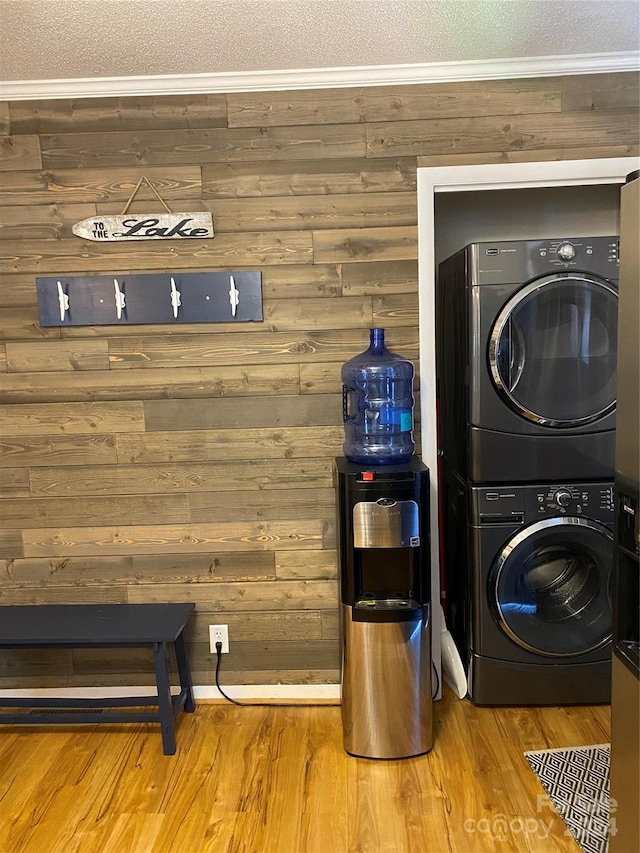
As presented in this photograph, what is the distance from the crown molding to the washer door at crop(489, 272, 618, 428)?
0.80 metres

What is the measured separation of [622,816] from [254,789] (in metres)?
1.18

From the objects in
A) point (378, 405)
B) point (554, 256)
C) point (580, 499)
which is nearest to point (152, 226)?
point (378, 405)

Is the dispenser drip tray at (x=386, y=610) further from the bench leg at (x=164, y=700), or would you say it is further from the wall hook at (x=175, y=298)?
the wall hook at (x=175, y=298)

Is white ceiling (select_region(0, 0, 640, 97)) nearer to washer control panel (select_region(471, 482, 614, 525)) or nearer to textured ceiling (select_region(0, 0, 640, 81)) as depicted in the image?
textured ceiling (select_region(0, 0, 640, 81))

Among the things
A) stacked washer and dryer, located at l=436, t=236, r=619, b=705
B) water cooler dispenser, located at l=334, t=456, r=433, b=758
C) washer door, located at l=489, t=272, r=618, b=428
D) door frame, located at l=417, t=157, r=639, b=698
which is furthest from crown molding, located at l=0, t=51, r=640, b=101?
water cooler dispenser, located at l=334, t=456, r=433, b=758

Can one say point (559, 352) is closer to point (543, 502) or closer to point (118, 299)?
point (543, 502)

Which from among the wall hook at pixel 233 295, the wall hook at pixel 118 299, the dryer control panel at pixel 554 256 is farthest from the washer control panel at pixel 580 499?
the wall hook at pixel 118 299

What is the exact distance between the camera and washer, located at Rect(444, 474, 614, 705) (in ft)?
8.40

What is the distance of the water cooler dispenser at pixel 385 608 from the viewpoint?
2.28 meters

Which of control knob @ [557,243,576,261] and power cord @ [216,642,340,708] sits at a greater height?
control knob @ [557,243,576,261]

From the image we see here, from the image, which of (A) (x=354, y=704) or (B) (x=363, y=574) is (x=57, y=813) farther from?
(B) (x=363, y=574)

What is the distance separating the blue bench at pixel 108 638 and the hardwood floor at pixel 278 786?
0.34ft

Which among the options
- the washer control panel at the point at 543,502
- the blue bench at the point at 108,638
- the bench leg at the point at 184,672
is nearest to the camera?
the blue bench at the point at 108,638

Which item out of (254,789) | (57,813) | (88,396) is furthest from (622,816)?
(88,396)
